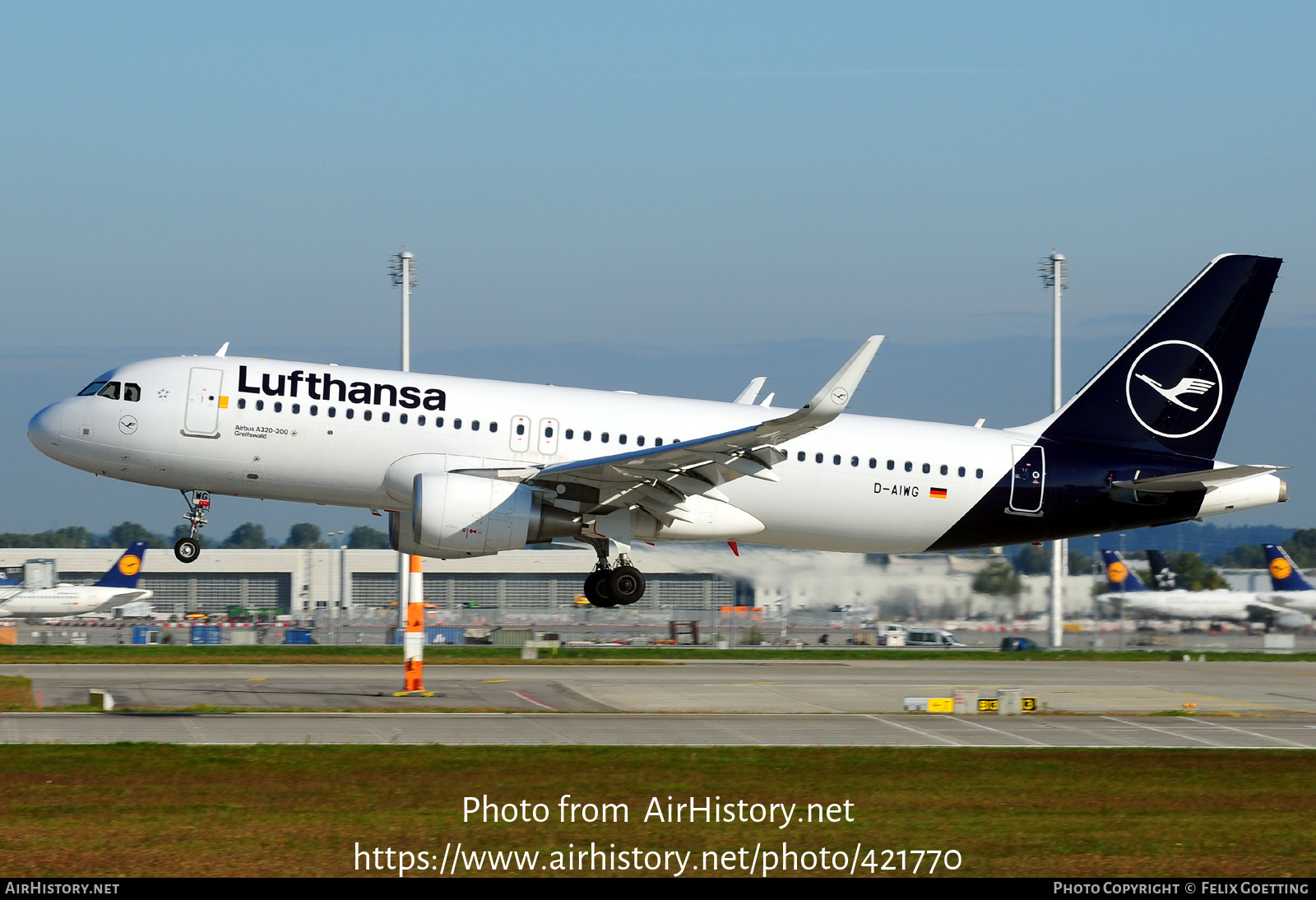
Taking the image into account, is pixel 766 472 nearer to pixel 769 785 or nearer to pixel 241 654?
pixel 769 785

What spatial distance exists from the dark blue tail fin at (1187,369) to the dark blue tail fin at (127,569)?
54.5m

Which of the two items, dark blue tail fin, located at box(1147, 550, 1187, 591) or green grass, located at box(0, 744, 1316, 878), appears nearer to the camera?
green grass, located at box(0, 744, 1316, 878)

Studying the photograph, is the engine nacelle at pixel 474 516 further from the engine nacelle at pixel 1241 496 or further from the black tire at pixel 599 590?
the engine nacelle at pixel 1241 496

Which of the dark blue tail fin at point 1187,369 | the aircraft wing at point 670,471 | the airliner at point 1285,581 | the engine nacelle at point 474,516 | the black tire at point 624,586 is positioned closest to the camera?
the aircraft wing at point 670,471

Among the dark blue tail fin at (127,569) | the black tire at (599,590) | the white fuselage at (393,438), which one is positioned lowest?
the black tire at (599,590)

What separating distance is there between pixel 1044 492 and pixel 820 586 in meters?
14.1

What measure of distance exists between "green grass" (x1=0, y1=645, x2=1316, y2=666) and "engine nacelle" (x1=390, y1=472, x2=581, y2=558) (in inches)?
504

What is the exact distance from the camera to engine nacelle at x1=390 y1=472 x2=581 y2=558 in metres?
27.4

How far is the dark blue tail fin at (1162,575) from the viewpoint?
7461 centimetres

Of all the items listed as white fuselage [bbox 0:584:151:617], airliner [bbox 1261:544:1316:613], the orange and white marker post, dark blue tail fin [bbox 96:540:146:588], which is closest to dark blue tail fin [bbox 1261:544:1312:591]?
airliner [bbox 1261:544:1316:613]

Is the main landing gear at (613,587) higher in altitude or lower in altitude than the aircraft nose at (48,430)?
lower

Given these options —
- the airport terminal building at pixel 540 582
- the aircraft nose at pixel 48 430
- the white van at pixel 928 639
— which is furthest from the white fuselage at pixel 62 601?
the aircraft nose at pixel 48 430

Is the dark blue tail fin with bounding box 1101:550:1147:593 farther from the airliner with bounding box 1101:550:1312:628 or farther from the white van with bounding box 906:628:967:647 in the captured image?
the white van with bounding box 906:628:967:647
